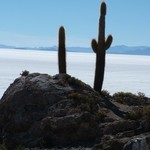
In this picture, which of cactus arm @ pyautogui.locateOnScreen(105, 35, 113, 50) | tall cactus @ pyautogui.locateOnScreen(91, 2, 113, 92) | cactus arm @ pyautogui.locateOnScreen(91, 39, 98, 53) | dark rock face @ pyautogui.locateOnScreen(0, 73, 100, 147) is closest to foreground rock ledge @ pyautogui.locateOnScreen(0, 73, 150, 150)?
dark rock face @ pyautogui.locateOnScreen(0, 73, 100, 147)

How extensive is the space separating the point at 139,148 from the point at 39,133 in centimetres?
712

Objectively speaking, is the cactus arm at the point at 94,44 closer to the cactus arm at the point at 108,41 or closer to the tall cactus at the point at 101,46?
the tall cactus at the point at 101,46

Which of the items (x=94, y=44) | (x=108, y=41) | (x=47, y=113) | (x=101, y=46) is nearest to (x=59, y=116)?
(x=47, y=113)

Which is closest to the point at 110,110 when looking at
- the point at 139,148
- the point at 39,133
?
the point at 39,133

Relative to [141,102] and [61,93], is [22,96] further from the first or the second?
[141,102]

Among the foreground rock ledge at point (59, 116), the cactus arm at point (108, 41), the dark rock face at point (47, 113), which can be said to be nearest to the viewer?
the foreground rock ledge at point (59, 116)

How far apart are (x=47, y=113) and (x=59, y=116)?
620 millimetres

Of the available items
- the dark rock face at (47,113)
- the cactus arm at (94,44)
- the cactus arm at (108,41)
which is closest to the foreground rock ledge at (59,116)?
the dark rock face at (47,113)

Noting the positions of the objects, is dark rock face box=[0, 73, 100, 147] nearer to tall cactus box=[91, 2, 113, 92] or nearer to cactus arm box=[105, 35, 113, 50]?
tall cactus box=[91, 2, 113, 92]

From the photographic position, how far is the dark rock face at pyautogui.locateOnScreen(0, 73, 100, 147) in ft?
51.8

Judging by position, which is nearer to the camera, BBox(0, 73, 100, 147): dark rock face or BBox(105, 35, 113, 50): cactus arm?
BBox(0, 73, 100, 147): dark rock face

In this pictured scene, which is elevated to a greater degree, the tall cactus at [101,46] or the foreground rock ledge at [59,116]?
the tall cactus at [101,46]

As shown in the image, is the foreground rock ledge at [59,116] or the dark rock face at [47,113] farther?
the dark rock face at [47,113]

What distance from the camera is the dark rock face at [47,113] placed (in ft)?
51.8
